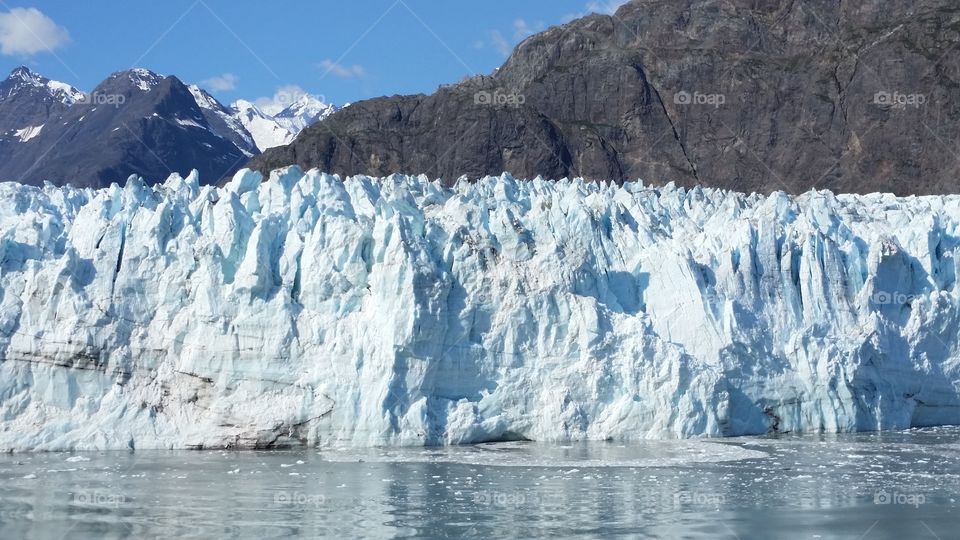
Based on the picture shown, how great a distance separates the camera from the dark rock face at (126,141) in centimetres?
7500

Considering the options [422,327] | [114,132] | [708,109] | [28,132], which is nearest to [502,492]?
[422,327]

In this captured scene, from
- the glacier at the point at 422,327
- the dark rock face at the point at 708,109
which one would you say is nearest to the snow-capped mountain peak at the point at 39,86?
the dark rock face at the point at 708,109

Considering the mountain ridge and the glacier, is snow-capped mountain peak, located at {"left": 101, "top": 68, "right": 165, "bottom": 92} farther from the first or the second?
the glacier

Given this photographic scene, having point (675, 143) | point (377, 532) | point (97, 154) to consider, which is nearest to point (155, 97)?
point (97, 154)

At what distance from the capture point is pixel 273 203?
22.2 m

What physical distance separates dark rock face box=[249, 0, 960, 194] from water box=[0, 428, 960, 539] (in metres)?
43.3

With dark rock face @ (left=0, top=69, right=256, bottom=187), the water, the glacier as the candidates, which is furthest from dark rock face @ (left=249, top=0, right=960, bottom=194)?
the water

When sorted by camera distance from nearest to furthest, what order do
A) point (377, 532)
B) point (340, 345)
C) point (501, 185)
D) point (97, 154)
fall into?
point (377, 532)
point (340, 345)
point (501, 185)
point (97, 154)

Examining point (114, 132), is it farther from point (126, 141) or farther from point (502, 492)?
point (502, 492)

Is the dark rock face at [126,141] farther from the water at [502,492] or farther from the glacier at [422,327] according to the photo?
the water at [502,492]

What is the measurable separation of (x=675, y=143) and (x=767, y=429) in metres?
47.3

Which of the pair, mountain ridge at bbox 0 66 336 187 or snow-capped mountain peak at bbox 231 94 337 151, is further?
snow-capped mountain peak at bbox 231 94 337 151

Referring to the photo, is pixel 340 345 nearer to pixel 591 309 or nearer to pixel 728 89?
pixel 591 309

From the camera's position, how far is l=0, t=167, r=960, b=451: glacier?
62.5 ft
